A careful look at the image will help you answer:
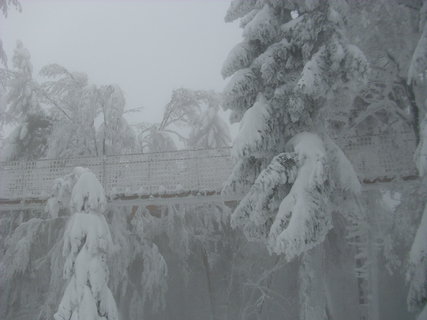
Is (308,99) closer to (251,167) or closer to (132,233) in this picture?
(251,167)

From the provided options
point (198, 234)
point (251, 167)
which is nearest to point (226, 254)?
point (198, 234)

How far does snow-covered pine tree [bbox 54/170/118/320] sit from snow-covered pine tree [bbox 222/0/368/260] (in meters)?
2.95

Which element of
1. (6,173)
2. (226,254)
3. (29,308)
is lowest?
(29,308)

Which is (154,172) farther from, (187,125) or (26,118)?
(26,118)

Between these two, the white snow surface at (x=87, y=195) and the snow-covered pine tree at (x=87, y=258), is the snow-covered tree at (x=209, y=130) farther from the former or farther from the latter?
the snow-covered pine tree at (x=87, y=258)

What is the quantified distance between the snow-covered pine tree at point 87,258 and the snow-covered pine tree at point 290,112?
2.95 m

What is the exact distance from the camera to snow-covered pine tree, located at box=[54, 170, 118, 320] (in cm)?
766

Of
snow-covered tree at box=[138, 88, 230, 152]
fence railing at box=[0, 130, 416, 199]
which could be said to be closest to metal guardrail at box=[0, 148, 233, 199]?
fence railing at box=[0, 130, 416, 199]

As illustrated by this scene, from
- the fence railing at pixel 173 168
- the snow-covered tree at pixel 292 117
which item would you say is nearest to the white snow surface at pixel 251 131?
the snow-covered tree at pixel 292 117

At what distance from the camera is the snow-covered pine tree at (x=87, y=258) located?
766 centimetres

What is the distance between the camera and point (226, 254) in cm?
1423

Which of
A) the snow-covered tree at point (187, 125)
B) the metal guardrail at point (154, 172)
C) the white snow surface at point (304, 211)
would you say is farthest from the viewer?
the snow-covered tree at point (187, 125)

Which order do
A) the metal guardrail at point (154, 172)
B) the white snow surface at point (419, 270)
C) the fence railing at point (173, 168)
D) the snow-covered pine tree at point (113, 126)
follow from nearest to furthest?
the white snow surface at point (419, 270), the fence railing at point (173, 168), the metal guardrail at point (154, 172), the snow-covered pine tree at point (113, 126)

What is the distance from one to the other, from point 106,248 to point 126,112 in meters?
6.68
